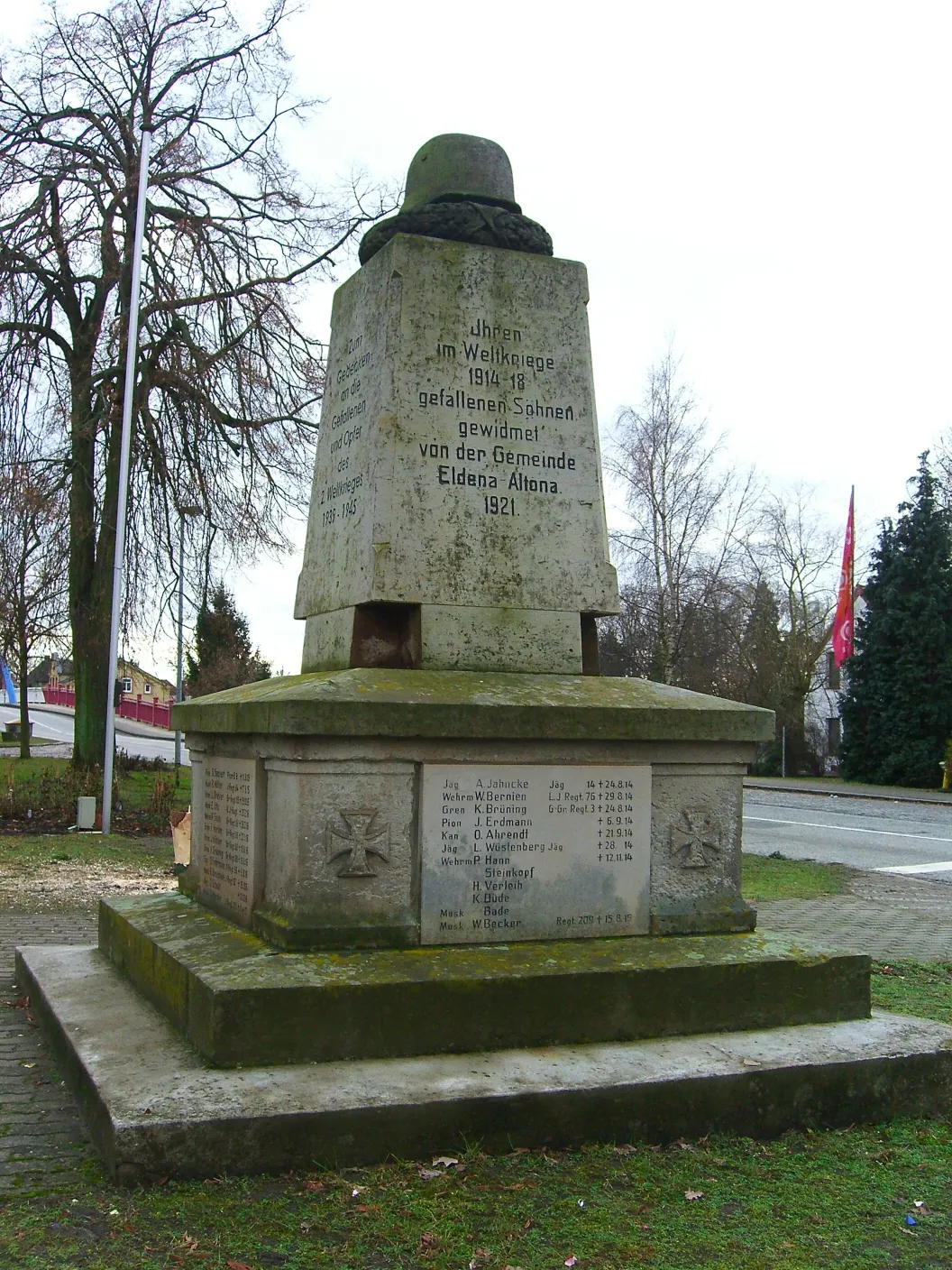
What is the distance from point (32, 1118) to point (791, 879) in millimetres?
10193

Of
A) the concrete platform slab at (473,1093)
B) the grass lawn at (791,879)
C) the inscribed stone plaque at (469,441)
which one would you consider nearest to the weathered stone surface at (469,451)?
the inscribed stone plaque at (469,441)

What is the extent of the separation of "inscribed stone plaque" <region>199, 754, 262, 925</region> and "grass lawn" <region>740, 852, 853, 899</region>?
6.54m

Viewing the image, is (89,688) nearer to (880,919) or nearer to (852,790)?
(880,919)

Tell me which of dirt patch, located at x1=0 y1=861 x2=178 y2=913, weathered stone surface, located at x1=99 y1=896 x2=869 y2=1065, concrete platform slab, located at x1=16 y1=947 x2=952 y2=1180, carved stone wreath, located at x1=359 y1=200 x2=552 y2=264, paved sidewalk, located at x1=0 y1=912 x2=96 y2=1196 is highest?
carved stone wreath, located at x1=359 y1=200 x2=552 y2=264

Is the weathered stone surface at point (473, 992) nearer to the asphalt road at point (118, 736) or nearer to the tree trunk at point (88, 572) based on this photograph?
the tree trunk at point (88, 572)

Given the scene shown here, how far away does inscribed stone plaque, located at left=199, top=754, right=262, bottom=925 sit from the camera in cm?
480

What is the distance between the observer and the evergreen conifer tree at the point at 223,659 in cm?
2025

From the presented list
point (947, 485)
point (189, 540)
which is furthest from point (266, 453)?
point (947, 485)

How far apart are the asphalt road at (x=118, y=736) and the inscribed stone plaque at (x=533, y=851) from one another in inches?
1000

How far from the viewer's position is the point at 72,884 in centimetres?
1165

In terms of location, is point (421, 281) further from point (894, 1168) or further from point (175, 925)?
point (894, 1168)

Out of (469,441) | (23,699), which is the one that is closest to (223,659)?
(23,699)

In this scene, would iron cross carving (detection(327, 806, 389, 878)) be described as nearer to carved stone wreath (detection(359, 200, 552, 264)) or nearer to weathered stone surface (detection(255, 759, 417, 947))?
weathered stone surface (detection(255, 759, 417, 947))

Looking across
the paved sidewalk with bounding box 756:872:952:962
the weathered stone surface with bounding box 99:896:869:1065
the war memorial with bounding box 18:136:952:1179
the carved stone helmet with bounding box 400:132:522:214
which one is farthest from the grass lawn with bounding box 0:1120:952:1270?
the paved sidewalk with bounding box 756:872:952:962
